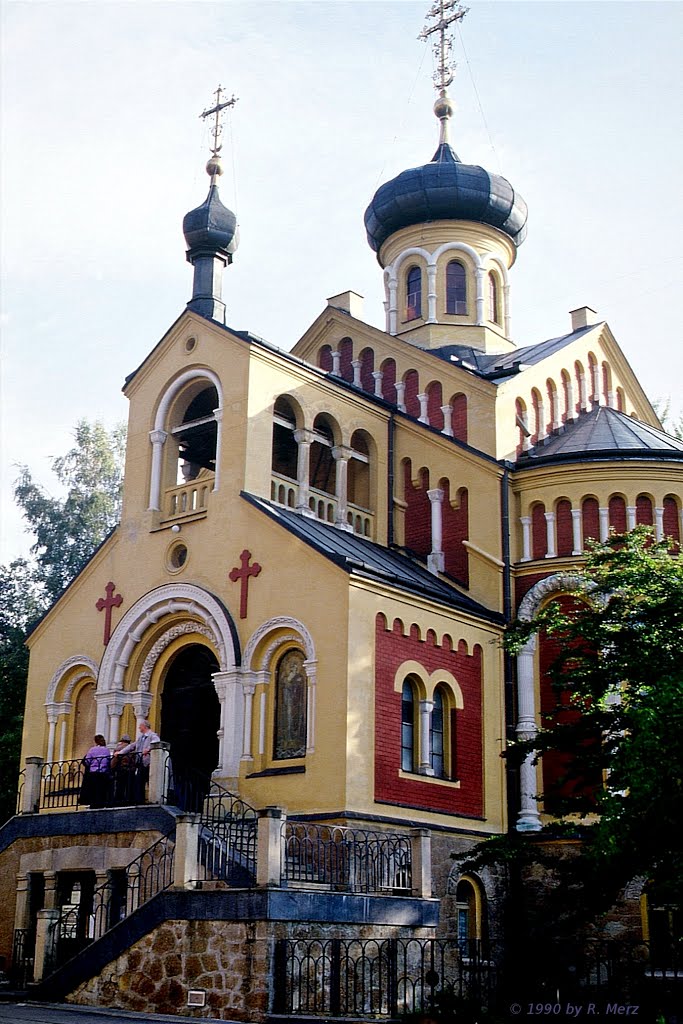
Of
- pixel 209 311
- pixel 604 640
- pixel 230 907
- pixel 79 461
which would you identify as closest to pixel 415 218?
pixel 209 311

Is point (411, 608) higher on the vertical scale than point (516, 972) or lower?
higher

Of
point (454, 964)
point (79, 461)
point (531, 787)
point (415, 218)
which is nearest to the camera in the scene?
point (454, 964)

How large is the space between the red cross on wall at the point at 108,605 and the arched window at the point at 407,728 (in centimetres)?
533

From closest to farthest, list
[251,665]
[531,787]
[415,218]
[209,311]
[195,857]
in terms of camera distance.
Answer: [195,857]
[251,665]
[531,787]
[209,311]
[415,218]

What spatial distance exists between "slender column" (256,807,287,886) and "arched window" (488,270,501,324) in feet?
55.6

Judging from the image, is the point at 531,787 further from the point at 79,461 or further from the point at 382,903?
the point at 79,461

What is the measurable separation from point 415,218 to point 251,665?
13.3 metres

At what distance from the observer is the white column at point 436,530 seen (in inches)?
869

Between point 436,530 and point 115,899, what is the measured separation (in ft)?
28.5

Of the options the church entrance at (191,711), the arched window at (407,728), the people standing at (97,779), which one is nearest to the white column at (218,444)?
the church entrance at (191,711)

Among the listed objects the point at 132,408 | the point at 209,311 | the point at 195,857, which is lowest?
the point at 195,857

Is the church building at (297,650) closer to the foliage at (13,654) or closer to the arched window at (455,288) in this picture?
the arched window at (455,288)

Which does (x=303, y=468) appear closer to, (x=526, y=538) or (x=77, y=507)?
(x=526, y=538)

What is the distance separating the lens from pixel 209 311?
73.2 ft
